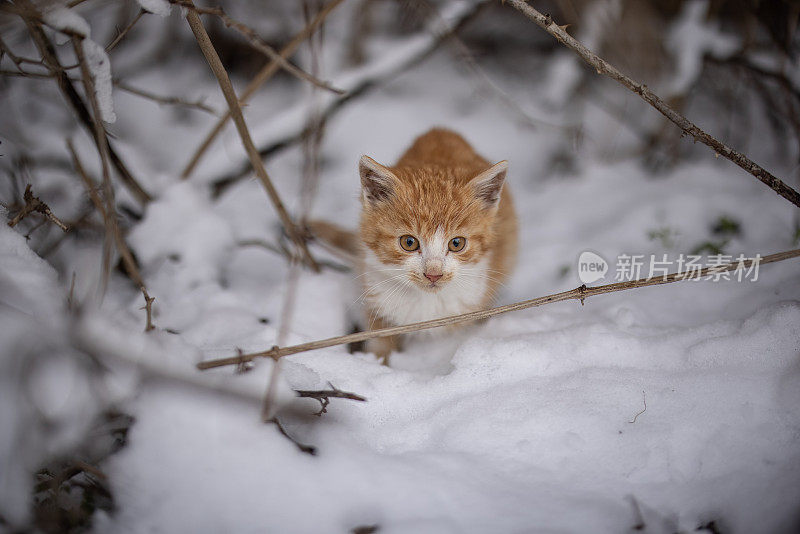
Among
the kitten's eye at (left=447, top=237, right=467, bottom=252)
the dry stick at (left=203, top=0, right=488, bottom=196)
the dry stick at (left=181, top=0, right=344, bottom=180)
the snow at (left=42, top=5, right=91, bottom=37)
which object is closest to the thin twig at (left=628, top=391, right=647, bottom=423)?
the kitten's eye at (left=447, top=237, right=467, bottom=252)

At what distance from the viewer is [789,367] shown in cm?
163

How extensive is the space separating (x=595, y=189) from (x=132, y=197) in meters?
2.49

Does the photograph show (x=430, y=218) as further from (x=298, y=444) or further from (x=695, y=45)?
(x=695, y=45)

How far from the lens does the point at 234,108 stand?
1.85 meters

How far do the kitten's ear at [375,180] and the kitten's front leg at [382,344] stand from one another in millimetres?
488

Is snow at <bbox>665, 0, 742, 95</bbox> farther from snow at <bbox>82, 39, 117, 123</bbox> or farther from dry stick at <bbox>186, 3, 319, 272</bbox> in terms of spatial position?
snow at <bbox>82, 39, 117, 123</bbox>

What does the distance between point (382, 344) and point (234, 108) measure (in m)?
1.03

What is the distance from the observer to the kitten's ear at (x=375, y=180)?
1.81 m

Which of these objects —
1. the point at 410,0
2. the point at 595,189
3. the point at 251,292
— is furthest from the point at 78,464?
the point at 595,189

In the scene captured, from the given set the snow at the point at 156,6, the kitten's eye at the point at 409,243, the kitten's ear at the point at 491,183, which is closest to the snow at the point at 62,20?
the snow at the point at 156,6

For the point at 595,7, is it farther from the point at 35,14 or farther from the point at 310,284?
the point at 35,14

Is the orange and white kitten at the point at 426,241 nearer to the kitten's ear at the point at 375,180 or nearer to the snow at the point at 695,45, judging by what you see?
the kitten's ear at the point at 375,180

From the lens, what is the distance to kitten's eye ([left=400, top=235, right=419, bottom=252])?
1875 millimetres

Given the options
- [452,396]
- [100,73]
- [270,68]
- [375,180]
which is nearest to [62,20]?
[100,73]
